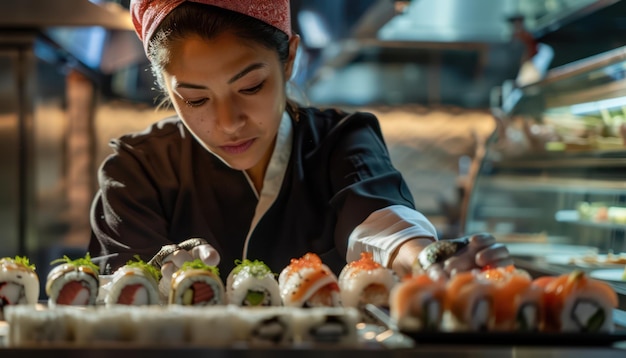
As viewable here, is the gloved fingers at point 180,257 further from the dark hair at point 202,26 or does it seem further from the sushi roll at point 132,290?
the dark hair at point 202,26

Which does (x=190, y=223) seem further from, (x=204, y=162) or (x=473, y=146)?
(x=473, y=146)

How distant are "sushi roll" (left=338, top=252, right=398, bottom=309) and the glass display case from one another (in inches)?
51.3

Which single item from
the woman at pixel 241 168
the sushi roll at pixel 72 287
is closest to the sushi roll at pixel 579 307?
the woman at pixel 241 168

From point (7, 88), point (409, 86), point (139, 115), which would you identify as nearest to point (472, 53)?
point (409, 86)

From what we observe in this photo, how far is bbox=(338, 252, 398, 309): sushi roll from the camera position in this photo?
4.77 ft

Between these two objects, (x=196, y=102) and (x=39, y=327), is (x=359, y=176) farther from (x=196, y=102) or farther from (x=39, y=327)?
(x=39, y=327)

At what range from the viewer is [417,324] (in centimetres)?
113

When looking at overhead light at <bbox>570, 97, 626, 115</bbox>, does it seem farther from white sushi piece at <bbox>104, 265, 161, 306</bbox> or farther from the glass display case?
white sushi piece at <bbox>104, 265, 161, 306</bbox>

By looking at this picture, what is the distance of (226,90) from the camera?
1735 millimetres

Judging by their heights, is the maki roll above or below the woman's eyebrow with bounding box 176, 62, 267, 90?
below

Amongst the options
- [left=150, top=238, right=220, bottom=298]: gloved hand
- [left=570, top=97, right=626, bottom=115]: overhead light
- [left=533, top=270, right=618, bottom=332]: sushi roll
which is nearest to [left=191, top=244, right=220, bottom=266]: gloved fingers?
[left=150, top=238, right=220, bottom=298]: gloved hand

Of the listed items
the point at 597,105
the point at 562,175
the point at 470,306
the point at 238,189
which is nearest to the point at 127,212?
the point at 238,189

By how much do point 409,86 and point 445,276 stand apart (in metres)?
4.95

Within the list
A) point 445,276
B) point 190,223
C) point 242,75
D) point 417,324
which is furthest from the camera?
point 190,223
